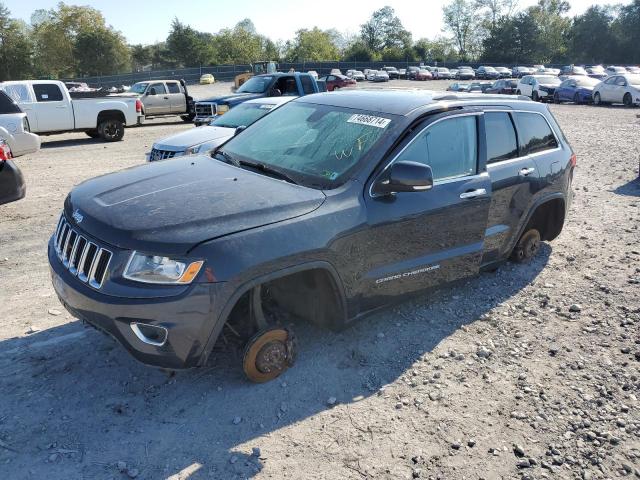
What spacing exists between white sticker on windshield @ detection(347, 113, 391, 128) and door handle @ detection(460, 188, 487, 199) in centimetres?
83

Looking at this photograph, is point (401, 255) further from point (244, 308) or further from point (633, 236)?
point (633, 236)

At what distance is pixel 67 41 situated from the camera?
73125 millimetres

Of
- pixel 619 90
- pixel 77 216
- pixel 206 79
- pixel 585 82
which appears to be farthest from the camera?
pixel 206 79

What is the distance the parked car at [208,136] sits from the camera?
8.15 m

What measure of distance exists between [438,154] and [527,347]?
1.60 metres

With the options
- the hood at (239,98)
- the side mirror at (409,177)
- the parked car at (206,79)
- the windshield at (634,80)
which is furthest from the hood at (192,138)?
the parked car at (206,79)

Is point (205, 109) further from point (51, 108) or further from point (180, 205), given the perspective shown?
point (180, 205)

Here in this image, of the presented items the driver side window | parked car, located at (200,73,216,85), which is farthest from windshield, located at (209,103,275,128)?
parked car, located at (200,73,216,85)

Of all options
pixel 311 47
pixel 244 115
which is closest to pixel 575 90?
pixel 244 115

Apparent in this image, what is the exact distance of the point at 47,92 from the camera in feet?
47.4

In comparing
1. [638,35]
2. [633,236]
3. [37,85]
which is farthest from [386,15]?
[633,236]

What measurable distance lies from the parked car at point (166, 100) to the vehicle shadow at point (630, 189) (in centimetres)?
1606

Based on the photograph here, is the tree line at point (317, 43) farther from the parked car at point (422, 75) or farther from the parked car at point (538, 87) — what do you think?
the parked car at point (538, 87)

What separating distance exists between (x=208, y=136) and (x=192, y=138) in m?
0.25
